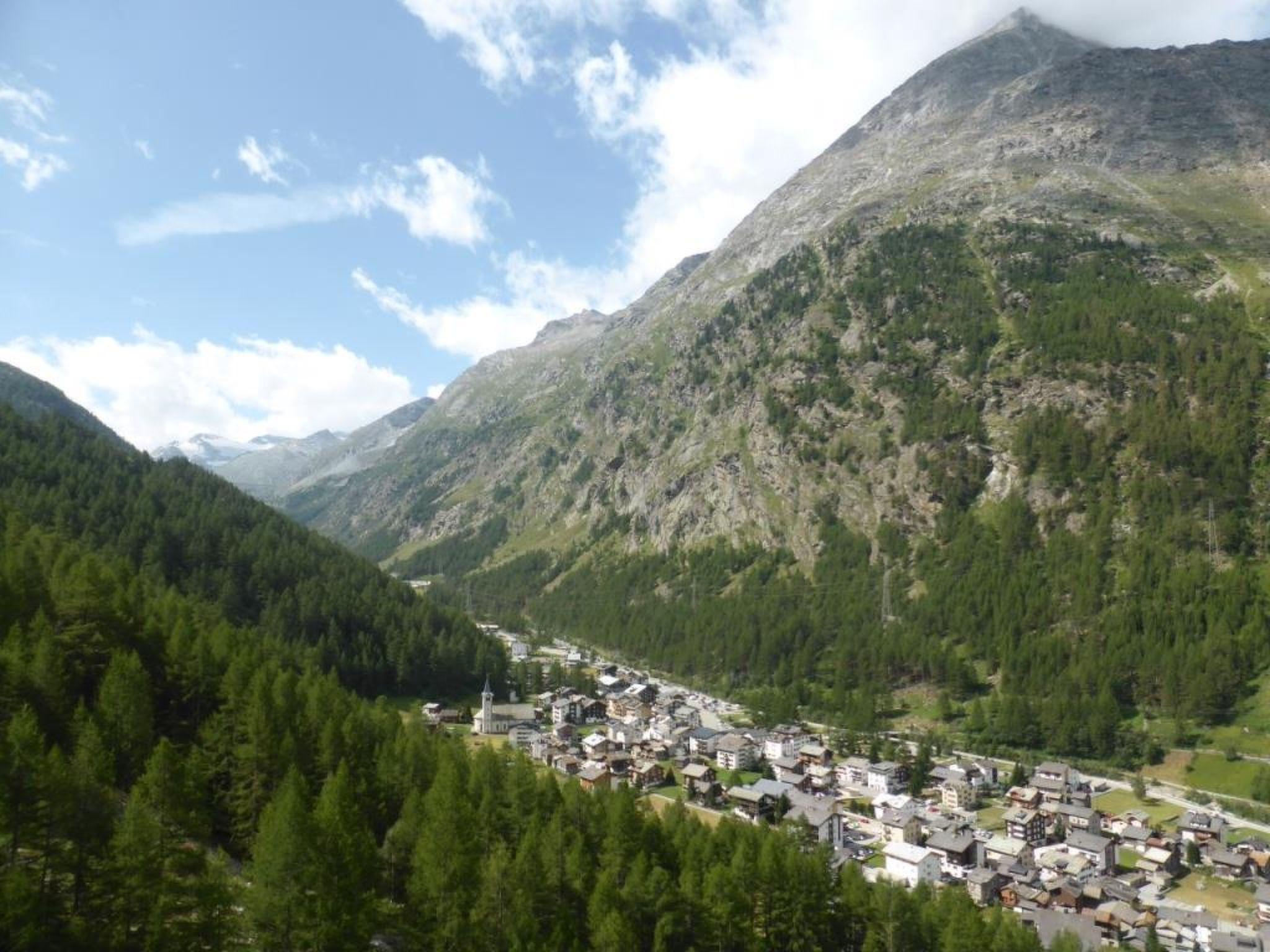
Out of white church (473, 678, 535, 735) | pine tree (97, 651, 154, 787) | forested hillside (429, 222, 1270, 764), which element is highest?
forested hillside (429, 222, 1270, 764)

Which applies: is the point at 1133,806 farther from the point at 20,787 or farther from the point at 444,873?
the point at 20,787

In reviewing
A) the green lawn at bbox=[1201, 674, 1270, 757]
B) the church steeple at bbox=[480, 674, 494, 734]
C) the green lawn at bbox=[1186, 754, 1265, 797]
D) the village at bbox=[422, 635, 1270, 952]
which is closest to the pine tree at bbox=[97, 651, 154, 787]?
the village at bbox=[422, 635, 1270, 952]

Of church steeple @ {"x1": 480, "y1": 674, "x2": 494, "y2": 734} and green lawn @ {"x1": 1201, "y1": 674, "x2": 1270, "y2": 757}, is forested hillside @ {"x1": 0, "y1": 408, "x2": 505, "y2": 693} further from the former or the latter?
green lawn @ {"x1": 1201, "y1": 674, "x2": 1270, "y2": 757}

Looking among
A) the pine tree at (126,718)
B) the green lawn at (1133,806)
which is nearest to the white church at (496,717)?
the pine tree at (126,718)

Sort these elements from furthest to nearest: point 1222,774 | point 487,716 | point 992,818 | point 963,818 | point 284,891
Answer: point 487,716
point 1222,774
point 992,818
point 963,818
point 284,891

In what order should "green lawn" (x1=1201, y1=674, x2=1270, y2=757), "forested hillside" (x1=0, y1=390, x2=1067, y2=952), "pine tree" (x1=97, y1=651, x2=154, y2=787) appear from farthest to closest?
"green lawn" (x1=1201, y1=674, x2=1270, y2=757) → "pine tree" (x1=97, y1=651, x2=154, y2=787) → "forested hillside" (x1=0, y1=390, x2=1067, y2=952)

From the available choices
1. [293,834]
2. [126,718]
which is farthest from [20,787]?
[126,718]

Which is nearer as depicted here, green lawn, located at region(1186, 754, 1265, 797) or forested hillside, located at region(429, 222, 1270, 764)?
green lawn, located at region(1186, 754, 1265, 797)
